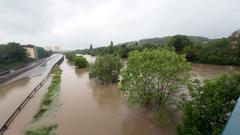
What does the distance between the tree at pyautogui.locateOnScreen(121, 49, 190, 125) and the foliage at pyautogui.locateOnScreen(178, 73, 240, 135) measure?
A: 337 centimetres

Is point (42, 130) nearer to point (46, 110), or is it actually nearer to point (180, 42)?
point (46, 110)

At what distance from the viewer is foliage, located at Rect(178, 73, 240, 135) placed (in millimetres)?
6379

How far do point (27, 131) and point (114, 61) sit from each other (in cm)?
1376

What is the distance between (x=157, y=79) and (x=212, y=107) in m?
5.05

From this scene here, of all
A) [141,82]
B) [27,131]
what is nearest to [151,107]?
[141,82]

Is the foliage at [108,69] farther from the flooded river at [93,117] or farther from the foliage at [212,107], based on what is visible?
the foliage at [212,107]

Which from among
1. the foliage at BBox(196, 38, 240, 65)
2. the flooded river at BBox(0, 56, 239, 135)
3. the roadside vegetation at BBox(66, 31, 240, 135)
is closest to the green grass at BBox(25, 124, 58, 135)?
the flooded river at BBox(0, 56, 239, 135)

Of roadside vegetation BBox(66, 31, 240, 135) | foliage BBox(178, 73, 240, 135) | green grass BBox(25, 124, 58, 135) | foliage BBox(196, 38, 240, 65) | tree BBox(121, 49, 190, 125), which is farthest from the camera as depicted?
foliage BBox(196, 38, 240, 65)

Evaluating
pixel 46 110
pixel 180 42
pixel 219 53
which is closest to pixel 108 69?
pixel 46 110

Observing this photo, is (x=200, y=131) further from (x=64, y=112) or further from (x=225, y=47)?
(x=225, y=47)

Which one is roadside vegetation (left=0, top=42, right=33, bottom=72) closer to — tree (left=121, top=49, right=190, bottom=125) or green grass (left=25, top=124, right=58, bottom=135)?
green grass (left=25, top=124, right=58, bottom=135)

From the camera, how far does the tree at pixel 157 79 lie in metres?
10.7

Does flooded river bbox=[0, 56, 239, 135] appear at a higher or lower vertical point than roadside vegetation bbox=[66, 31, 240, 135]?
lower

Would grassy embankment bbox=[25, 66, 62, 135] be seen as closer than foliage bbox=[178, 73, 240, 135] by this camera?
No
